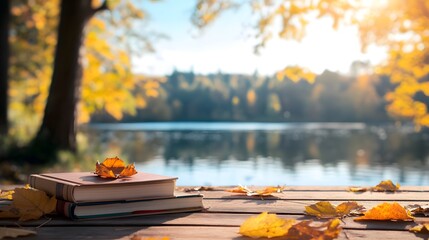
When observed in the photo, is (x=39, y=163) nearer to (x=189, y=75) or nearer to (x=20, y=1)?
(x=20, y=1)

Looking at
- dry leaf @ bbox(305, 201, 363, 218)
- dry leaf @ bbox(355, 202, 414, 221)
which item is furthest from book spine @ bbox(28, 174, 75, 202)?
dry leaf @ bbox(355, 202, 414, 221)

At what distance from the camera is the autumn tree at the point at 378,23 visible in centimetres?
635

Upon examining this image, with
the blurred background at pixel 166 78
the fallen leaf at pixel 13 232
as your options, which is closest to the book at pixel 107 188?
the fallen leaf at pixel 13 232

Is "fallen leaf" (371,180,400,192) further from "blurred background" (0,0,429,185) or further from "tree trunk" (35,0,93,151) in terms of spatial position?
"tree trunk" (35,0,93,151)

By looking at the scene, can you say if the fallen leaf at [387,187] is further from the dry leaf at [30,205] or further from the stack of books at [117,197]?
the dry leaf at [30,205]

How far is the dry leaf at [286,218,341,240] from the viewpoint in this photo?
1164 millimetres

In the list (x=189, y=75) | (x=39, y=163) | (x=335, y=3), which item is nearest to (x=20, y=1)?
(x=39, y=163)

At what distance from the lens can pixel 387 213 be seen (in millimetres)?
1379

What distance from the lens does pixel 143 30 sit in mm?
13492

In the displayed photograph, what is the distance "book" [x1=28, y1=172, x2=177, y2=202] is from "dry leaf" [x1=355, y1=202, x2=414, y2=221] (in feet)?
1.66

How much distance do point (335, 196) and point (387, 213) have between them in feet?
1.40

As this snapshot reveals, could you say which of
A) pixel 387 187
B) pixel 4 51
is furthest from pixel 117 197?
pixel 4 51

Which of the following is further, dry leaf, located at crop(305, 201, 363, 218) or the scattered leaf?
the scattered leaf

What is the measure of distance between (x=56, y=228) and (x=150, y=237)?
25 centimetres
